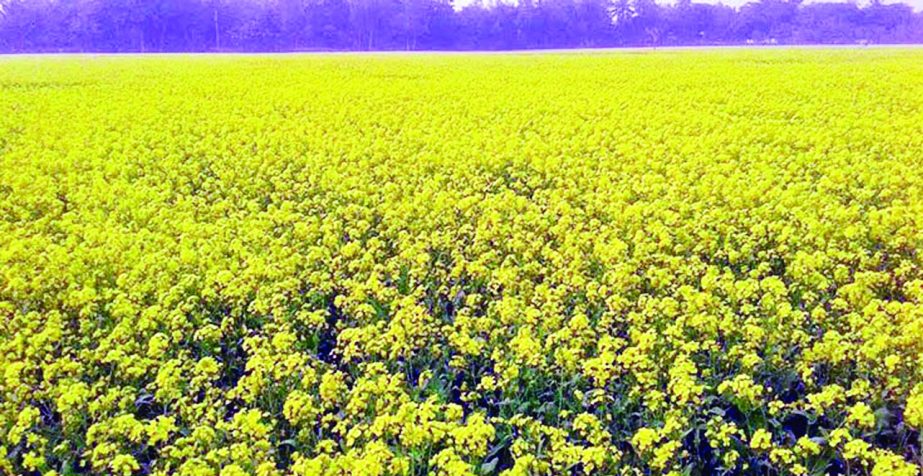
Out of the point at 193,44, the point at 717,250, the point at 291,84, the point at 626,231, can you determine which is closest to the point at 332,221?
the point at 626,231

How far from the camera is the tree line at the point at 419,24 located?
3346 inches

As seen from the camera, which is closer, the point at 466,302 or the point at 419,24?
the point at 466,302

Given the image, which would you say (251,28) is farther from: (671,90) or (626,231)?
(626,231)

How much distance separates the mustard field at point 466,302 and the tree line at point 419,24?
75.8 m

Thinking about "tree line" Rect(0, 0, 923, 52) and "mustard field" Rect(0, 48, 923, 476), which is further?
"tree line" Rect(0, 0, 923, 52)

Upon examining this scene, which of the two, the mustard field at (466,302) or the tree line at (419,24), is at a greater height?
the tree line at (419,24)

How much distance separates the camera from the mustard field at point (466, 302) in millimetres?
5145

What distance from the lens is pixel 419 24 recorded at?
9200cm

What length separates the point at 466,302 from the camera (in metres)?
7.23

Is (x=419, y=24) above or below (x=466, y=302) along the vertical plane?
above

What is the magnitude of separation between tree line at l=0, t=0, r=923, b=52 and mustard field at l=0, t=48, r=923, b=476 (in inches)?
2985

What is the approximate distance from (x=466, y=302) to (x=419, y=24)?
3470 inches

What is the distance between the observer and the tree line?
85.0m

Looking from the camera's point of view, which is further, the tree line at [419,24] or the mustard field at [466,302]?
the tree line at [419,24]
